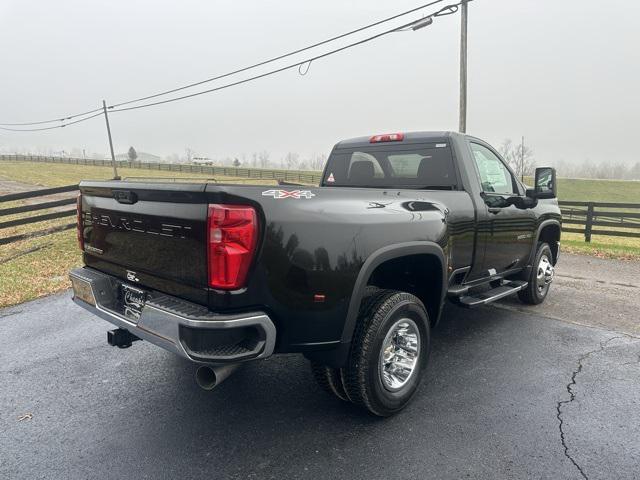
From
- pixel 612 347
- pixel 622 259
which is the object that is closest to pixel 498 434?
pixel 612 347

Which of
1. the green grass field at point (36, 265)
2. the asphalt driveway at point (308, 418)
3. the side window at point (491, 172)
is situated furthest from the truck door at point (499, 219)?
the green grass field at point (36, 265)

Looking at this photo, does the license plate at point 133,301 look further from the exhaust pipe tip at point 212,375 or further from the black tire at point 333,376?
the black tire at point 333,376

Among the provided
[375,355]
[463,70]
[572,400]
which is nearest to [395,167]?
[375,355]

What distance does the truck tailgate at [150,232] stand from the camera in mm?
2205

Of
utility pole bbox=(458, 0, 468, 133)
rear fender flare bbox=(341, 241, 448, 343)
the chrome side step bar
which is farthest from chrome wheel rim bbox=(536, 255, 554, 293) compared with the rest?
utility pole bbox=(458, 0, 468, 133)

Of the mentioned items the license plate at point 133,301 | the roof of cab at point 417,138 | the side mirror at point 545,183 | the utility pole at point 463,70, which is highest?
the utility pole at point 463,70

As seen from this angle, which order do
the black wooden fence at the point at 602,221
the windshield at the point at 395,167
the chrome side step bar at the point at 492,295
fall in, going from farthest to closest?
the black wooden fence at the point at 602,221, the windshield at the point at 395,167, the chrome side step bar at the point at 492,295

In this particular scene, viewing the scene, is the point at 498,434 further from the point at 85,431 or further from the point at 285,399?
the point at 85,431

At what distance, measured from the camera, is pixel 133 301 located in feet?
9.05

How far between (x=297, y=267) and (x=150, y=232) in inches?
37.2

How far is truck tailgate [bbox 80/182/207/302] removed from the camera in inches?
86.8

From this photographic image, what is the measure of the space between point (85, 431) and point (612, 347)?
461 cm

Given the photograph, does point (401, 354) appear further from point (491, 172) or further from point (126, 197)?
point (491, 172)

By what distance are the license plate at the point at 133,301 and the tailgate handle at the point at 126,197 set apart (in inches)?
22.5
